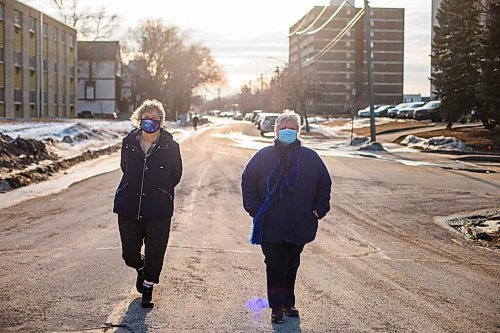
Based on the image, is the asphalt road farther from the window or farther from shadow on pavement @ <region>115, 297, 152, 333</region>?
the window

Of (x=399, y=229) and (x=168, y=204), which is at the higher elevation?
(x=168, y=204)

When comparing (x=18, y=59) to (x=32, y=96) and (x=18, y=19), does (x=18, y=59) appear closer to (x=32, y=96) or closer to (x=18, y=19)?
(x=18, y=19)

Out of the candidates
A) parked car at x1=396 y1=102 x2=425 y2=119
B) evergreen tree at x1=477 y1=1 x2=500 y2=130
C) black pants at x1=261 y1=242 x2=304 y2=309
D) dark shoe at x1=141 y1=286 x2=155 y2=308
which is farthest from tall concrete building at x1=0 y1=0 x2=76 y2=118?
black pants at x1=261 y1=242 x2=304 y2=309

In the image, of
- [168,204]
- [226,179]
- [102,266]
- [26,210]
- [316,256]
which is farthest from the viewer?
[226,179]

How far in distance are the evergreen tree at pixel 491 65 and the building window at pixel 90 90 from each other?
193 feet

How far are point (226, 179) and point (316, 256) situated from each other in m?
11.1

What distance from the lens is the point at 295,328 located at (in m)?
6.00

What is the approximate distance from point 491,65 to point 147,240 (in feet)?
98.3

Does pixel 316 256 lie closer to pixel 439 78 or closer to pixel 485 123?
pixel 485 123

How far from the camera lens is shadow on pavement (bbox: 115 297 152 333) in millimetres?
5863

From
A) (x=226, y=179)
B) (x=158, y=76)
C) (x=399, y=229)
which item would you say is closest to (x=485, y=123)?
(x=226, y=179)

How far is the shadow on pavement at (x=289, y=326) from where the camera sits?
19.4ft

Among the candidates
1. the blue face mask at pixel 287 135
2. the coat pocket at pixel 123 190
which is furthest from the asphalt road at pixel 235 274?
the blue face mask at pixel 287 135

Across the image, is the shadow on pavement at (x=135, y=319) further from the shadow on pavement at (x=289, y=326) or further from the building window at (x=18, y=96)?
the building window at (x=18, y=96)
